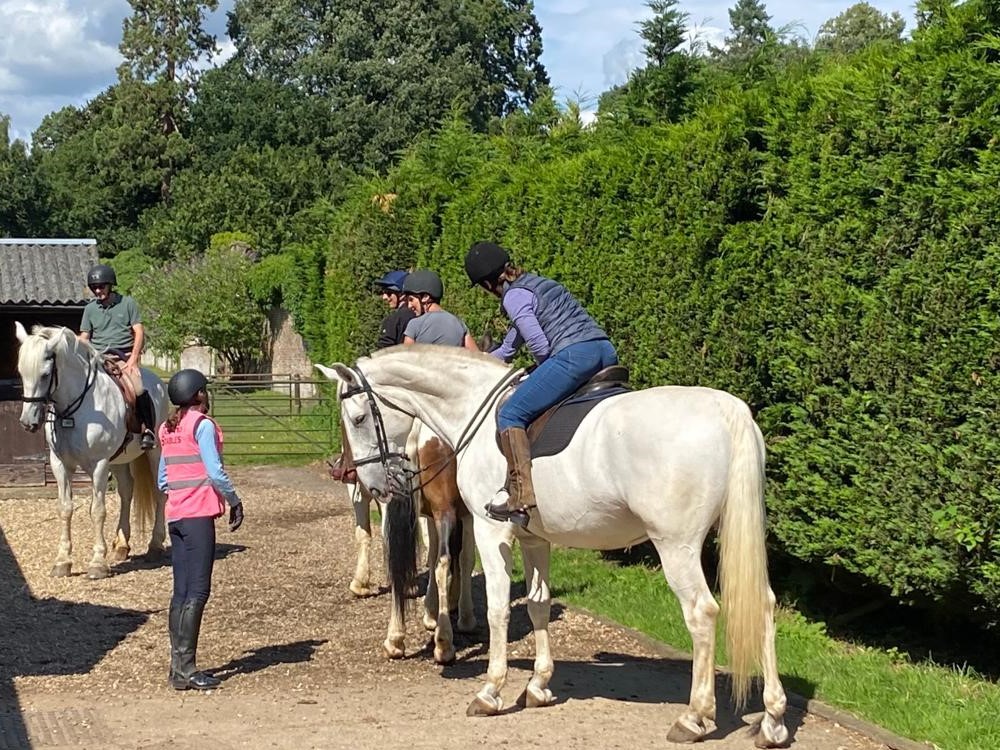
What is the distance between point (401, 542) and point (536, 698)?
139 centimetres

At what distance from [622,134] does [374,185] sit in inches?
264

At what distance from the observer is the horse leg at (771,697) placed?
5.84m

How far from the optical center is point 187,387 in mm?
7387

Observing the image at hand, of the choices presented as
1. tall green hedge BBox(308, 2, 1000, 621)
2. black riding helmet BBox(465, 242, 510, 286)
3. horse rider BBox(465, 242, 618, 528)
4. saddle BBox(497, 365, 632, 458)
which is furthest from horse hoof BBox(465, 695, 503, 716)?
tall green hedge BBox(308, 2, 1000, 621)

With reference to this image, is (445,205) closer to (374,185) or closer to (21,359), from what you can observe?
(374,185)

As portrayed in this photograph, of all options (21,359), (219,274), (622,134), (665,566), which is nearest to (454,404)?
(665,566)

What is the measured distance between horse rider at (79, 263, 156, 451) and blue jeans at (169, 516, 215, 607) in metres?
4.33

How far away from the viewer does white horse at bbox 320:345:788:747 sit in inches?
227

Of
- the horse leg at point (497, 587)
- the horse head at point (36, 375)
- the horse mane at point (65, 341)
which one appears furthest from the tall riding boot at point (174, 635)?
the horse mane at point (65, 341)

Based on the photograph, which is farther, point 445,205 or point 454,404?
point 445,205

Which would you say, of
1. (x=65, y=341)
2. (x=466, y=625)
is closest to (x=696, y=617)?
(x=466, y=625)

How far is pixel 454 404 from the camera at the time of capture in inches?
277

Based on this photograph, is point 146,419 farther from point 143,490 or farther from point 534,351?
point 534,351

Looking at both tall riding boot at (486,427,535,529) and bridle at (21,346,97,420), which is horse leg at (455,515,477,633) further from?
bridle at (21,346,97,420)
